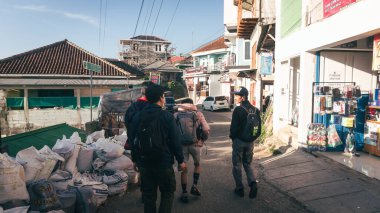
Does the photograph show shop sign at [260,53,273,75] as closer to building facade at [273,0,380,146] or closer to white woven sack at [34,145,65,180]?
building facade at [273,0,380,146]

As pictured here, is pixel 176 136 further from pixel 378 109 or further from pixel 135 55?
pixel 135 55

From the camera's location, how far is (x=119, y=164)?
5.57m

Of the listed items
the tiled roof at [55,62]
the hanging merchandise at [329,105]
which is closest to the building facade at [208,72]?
the tiled roof at [55,62]

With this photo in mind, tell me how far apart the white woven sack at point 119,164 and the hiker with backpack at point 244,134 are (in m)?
2.12

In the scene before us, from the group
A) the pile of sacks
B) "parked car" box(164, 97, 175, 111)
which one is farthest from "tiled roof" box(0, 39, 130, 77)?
the pile of sacks

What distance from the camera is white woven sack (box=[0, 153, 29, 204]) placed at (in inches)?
140

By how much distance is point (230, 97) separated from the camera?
32062 mm

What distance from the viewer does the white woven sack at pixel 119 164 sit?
216 inches

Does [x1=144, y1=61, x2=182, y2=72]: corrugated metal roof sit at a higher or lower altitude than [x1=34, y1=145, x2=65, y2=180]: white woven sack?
higher

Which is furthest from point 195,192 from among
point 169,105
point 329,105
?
point 329,105

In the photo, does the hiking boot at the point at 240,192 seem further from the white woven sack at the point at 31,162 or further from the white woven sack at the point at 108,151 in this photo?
the white woven sack at the point at 31,162

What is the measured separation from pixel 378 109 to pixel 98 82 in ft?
59.9

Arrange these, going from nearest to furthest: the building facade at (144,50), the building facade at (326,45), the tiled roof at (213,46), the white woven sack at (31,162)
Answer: the white woven sack at (31,162) → the building facade at (326,45) → the tiled roof at (213,46) → the building facade at (144,50)

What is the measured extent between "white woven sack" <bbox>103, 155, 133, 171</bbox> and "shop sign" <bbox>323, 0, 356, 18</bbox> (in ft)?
18.3
